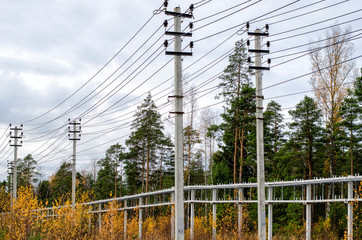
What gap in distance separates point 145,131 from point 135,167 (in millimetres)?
5182

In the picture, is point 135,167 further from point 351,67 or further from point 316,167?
point 351,67

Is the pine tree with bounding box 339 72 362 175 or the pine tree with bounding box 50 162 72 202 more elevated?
the pine tree with bounding box 339 72 362 175

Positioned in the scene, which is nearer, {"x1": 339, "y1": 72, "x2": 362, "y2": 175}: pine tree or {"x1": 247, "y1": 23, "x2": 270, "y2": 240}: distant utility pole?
{"x1": 247, "y1": 23, "x2": 270, "y2": 240}: distant utility pole

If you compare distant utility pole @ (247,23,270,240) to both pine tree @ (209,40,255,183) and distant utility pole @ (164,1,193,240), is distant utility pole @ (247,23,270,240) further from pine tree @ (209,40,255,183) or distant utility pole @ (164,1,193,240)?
pine tree @ (209,40,255,183)

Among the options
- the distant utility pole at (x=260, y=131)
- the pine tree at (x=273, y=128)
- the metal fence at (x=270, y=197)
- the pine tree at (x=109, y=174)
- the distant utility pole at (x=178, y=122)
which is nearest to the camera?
the distant utility pole at (x=178, y=122)

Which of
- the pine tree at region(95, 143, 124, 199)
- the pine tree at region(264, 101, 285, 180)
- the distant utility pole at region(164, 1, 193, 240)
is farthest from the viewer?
the pine tree at region(95, 143, 124, 199)

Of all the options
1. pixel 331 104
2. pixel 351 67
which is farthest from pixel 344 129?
pixel 351 67

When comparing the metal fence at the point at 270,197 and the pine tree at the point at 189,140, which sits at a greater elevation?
the pine tree at the point at 189,140

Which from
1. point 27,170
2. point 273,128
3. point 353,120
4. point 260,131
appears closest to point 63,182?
point 27,170

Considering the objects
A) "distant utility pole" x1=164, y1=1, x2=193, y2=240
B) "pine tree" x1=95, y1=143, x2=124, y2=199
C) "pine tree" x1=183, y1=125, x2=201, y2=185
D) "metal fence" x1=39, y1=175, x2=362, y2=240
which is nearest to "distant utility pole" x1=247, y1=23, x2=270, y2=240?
"distant utility pole" x1=164, y1=1, x2=193, y2=240

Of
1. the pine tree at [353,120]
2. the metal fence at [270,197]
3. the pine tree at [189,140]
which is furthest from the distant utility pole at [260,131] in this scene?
the pine tree at [189,140]

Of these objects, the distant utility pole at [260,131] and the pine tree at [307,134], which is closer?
the distant utility pole at [260,131]

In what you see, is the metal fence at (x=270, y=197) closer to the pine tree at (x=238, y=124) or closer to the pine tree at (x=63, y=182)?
the pine tree at (x=238, y=124)

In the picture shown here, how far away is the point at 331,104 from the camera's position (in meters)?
36.8
